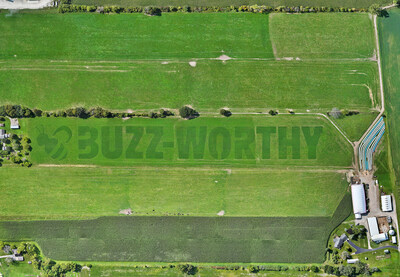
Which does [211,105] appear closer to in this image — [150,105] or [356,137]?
[150,105]

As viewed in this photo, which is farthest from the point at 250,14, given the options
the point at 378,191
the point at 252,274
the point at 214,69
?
the point at 252,274

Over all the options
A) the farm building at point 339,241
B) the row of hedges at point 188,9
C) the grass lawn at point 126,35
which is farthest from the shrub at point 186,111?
the farm building at point 339,241

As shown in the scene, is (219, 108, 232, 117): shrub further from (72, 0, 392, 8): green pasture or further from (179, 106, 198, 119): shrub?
(72, 0, 392, 8): green pasture

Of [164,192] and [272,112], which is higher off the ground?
[272,112]

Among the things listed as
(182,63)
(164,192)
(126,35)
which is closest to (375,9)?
(182,63)

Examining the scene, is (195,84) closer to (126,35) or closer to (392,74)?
(126,35)

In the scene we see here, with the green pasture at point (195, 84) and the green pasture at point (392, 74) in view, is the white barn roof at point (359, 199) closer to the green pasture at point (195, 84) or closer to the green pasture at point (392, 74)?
the green pasture at point (392, 74)

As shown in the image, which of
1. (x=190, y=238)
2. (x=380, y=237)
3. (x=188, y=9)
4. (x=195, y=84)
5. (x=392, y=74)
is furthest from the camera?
(x=188, y=9)

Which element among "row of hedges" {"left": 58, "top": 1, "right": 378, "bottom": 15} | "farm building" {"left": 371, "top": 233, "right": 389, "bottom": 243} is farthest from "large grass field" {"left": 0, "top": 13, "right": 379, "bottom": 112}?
"farm building" {"left": 371, "top": 233, "right": 389, "bottom": 243}
